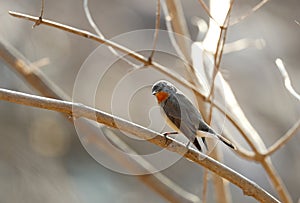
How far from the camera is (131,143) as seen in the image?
434cm

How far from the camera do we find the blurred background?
413 centimetres

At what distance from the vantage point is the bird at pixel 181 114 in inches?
75.5

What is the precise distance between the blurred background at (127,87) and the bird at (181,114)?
56.7 inches

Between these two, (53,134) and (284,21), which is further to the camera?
(284,21)

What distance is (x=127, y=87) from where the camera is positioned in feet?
14.1

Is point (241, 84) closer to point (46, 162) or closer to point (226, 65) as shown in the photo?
point (226, 65)

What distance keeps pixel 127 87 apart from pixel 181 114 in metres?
2.29

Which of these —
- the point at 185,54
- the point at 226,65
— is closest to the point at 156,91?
the point at 185,54

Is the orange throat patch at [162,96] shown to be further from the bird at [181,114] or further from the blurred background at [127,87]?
the blurred background at [127,87]

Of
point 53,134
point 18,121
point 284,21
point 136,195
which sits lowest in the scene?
point 136,195

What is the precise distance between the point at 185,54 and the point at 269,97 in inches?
100

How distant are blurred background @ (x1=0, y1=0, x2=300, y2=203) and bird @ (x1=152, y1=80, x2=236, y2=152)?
4.72ft

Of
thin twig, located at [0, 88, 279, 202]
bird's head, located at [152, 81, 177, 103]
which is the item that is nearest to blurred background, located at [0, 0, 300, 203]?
bird's head, located at [152, 81, 177, 103]

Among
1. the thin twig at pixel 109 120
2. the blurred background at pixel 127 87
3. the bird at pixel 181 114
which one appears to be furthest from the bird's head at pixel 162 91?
the blurred background at pixel 127 87
